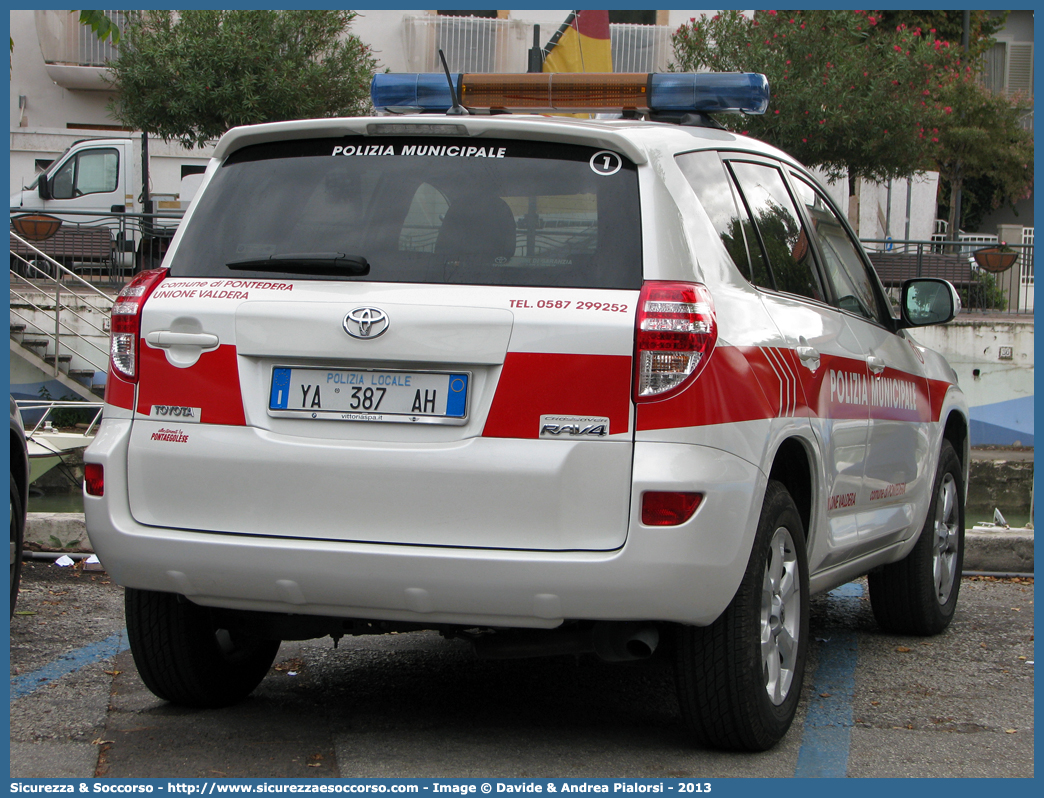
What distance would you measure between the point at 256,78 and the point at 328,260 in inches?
735

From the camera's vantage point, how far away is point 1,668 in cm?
402

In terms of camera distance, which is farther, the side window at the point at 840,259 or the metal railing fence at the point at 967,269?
the metal railing fence at the point at 967,269

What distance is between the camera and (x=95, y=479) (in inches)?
150

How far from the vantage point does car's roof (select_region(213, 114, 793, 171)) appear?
372cm

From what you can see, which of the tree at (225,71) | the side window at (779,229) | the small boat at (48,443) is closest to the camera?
the side window at (779,229)

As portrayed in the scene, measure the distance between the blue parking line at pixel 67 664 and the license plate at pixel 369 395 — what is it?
1791 millimetres

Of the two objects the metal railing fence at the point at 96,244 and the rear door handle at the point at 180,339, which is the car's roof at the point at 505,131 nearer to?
the rear door handle at the point at 180,339

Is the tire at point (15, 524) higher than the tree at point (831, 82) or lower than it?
lower

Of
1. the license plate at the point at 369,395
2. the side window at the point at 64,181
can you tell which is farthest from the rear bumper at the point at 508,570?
the side window at the point at 64,181

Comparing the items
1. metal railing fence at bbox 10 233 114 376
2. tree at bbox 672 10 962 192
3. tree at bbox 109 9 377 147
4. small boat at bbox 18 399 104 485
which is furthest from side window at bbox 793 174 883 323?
tree at bbox 109 9 377 147

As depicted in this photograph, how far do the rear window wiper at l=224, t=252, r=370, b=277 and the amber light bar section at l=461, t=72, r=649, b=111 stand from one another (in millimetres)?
1573

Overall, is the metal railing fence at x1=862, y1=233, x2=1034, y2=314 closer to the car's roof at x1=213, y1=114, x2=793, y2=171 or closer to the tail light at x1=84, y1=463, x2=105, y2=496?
the car's roof at x1=213, y1=114, x2=793, y2=171

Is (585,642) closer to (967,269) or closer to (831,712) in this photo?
(831,712)

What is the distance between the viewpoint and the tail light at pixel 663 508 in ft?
11.2
